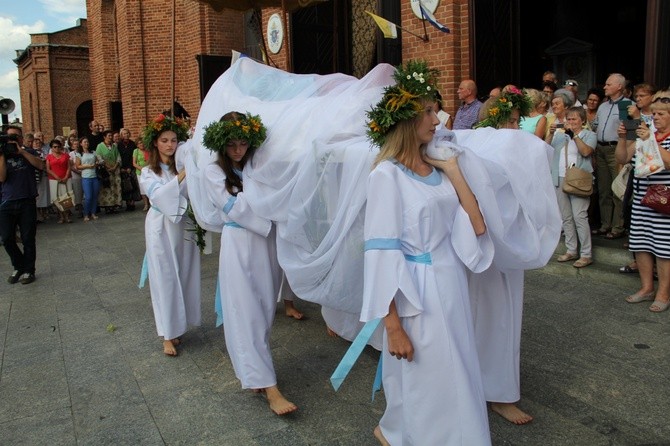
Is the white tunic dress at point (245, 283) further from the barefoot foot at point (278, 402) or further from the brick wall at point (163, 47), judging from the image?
the brick wall at point (163, 47)

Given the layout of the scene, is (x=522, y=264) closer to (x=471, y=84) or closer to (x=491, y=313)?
(x=491, y=313)

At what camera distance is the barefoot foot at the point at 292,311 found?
5746 millimetres

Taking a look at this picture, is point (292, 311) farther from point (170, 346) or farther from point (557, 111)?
point (557, 111)

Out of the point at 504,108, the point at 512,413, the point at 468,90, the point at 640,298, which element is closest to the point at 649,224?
the point at 640,298

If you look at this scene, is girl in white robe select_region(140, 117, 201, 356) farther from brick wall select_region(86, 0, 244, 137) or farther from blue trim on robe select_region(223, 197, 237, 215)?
brick wall select_region(86, 0, 244, 137)

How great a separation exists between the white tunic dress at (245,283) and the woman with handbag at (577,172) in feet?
12.5

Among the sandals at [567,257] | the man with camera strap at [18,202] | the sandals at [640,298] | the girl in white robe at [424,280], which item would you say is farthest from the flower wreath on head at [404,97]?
the man with camera strap at [18,202]

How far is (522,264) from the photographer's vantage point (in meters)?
3.15

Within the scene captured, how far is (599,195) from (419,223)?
543 cm

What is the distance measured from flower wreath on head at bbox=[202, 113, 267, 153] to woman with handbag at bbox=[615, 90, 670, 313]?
344 centimetres

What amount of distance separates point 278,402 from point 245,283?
80 centimetres

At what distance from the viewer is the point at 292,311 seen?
19.0 ft

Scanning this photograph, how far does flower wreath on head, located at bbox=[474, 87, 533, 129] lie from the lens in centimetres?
398

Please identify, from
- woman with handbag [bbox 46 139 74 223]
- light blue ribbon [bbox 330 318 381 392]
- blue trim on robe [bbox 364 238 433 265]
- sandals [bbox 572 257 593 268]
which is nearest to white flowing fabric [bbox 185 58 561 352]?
blue trim on robe [bbox 364 238 433 265]
